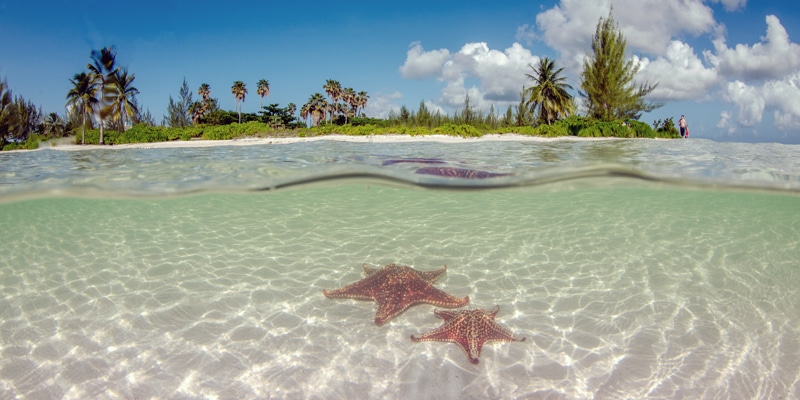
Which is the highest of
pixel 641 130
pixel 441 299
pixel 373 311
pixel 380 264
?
pixel 641 130

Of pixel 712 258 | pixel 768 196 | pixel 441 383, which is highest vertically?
pixel 768 196

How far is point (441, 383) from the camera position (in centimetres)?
419

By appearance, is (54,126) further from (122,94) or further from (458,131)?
(458,131)

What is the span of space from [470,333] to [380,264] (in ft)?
10.9

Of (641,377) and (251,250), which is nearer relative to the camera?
(641,377)

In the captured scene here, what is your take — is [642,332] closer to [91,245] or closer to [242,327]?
[242,327]

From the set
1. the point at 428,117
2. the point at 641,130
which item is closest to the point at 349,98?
the point at 428,117

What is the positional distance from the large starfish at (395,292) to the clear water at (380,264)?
304mm

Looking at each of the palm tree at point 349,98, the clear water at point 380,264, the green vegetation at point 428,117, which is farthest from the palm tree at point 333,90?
the clear water at point 380,264

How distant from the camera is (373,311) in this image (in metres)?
5.54

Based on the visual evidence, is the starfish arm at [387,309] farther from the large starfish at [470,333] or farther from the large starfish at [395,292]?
the large starfish at [470,333]

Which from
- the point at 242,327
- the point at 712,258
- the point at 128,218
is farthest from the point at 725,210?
the point at 128,218

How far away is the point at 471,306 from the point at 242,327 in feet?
10.6

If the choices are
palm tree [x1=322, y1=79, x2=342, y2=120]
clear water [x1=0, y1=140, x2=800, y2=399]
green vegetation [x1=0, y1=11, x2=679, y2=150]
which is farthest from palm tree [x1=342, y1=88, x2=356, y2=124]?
clear water [x1=0, y1=140, x2=800, y2=399]
